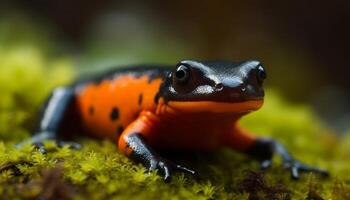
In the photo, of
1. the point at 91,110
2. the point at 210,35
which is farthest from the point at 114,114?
the point at 210,35

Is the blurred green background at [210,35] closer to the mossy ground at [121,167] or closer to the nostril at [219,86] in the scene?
the mossy ground at [121,167]

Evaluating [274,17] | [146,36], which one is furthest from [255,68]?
[274,17]

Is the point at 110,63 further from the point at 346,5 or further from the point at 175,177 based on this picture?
the point at 346,5

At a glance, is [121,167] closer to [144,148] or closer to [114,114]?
[144,148]

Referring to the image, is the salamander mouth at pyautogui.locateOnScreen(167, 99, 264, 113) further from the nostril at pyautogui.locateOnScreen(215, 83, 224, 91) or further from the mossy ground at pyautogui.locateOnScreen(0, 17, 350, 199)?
the mossy ground at pyautogui.locateOnScreen(0, 17, 350, 199)

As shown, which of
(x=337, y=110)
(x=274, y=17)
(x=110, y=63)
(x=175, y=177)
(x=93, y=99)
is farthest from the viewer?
(x=274, y=17)

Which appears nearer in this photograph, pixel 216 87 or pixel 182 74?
pixel 216 87
